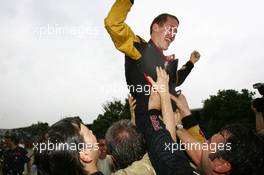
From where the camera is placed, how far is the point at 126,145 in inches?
91.4

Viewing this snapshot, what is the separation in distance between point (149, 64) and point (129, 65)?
0.21m

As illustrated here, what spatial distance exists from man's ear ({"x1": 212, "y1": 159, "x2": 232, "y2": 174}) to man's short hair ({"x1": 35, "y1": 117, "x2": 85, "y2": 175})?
2.87 ft

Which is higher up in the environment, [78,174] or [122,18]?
[122,18]

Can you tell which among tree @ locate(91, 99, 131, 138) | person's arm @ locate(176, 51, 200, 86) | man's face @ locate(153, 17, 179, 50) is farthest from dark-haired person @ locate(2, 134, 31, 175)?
tree @ locate(91, 99, 131, 138)

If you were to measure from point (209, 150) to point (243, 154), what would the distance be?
28 cm

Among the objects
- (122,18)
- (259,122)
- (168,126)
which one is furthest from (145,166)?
(259,122)

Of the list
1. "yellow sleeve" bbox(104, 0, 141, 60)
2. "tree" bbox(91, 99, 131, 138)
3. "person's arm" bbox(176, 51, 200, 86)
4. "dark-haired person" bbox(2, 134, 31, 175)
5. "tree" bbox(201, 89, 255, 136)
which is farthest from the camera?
"tree" bbox(91, 99, 131, 138)

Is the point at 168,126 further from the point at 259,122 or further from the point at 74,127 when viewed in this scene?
the point at 259,122

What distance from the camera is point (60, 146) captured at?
1.98 m

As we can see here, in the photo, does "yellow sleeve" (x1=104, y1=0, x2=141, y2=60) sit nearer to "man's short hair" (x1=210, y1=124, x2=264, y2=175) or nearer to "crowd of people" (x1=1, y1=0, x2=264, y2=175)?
"crowd of people" (x1=1, y1=0, x2=264, y2=175)

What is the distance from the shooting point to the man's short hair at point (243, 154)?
2.22 metres

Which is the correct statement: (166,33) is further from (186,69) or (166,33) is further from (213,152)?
(213,152)

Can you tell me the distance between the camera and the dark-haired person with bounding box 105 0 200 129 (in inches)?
114

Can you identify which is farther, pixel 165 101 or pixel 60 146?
pixel 165 101
